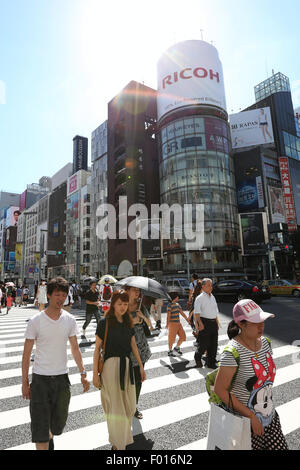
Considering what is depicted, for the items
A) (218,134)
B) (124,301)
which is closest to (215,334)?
(124,301)

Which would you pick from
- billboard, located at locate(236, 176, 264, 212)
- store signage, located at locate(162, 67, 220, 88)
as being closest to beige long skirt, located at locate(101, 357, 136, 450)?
billboard, located at locate(236, 176, 264, 212)

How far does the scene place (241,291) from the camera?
19.7 m

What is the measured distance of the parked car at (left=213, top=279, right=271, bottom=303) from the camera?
18781 mm

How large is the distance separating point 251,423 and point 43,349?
2.02 m

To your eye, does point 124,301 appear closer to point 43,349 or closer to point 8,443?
point 43,349

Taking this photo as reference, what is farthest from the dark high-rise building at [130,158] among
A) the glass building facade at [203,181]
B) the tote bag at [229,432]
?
the tote bag at [229,432]

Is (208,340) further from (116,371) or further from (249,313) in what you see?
(249,313)

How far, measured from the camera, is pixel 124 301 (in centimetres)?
332

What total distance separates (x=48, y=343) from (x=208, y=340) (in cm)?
416

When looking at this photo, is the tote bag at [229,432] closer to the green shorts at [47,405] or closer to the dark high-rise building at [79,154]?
the green shorts at [47,405]

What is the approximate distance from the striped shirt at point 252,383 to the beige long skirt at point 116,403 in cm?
134

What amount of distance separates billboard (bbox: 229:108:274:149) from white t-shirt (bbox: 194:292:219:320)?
58109 mm

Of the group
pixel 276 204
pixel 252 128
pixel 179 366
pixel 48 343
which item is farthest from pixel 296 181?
pixel 48 343

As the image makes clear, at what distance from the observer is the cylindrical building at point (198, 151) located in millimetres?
47250
